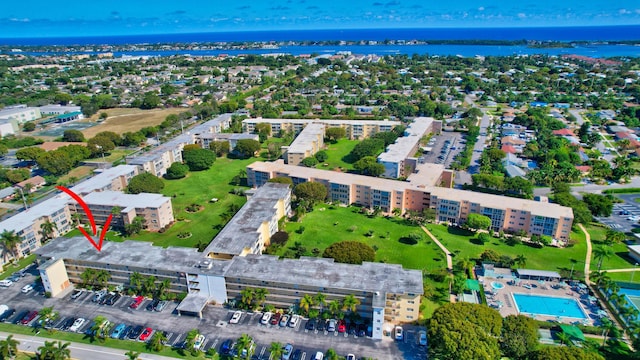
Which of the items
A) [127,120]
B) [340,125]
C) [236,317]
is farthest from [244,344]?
[127,120]

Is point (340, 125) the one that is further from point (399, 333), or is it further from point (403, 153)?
point (399, 333)

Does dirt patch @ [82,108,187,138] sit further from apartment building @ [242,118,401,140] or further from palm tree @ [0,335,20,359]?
palm tree @ [0,335,20,359]

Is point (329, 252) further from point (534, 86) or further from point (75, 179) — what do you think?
point (534, 86)

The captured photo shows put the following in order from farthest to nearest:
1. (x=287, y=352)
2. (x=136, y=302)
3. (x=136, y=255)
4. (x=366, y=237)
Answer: (x=366, y=237) → (x=136, y=255) → (x=136, y=302) → (x=287, y=352)

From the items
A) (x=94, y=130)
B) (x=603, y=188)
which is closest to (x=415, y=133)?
(x=603, y=188)

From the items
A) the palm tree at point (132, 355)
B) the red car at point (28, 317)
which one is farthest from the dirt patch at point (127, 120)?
the palm tree at point (132, 355)
